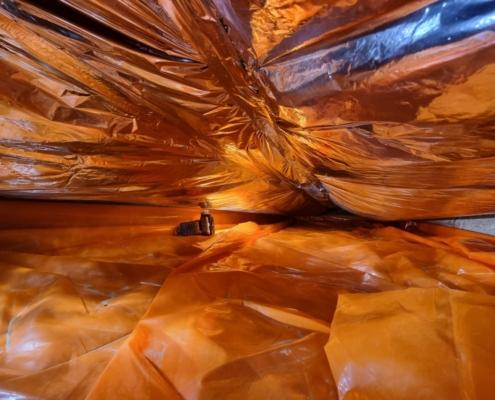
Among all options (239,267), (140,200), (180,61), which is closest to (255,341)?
(239,267)

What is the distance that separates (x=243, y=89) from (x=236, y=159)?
524 mm

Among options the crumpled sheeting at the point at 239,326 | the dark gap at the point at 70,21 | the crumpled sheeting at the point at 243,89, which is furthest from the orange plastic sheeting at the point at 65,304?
the dark gap at the point at 70,21

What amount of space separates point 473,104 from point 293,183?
1104 millimetres

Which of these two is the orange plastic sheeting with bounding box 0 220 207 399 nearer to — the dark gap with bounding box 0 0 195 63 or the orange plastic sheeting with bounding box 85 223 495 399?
the orange plastic sheeting with bounding box 85 223 495 399

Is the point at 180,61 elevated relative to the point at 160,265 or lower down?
elevated

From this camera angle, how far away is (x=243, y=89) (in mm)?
662

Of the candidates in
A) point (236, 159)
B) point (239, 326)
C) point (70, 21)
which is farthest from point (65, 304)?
point (236, 159)

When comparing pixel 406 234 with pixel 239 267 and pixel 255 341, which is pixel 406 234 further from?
pixel 255 341

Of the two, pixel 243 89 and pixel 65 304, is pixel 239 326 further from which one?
pixel 243 89

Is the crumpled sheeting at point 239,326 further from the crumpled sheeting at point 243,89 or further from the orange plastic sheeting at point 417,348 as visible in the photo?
the crumpled sheeting at point 243,89

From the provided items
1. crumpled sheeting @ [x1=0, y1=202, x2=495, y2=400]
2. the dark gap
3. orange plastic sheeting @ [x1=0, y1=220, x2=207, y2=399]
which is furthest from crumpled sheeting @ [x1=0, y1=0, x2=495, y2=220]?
crumpled sheeting @ [x1=0, y1=202, x2=495, y2=400]

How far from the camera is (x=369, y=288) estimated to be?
89 centimetres

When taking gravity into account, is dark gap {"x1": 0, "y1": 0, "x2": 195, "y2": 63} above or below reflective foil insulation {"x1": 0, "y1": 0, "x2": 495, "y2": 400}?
above

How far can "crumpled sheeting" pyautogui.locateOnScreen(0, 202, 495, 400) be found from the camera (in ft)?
1.70
